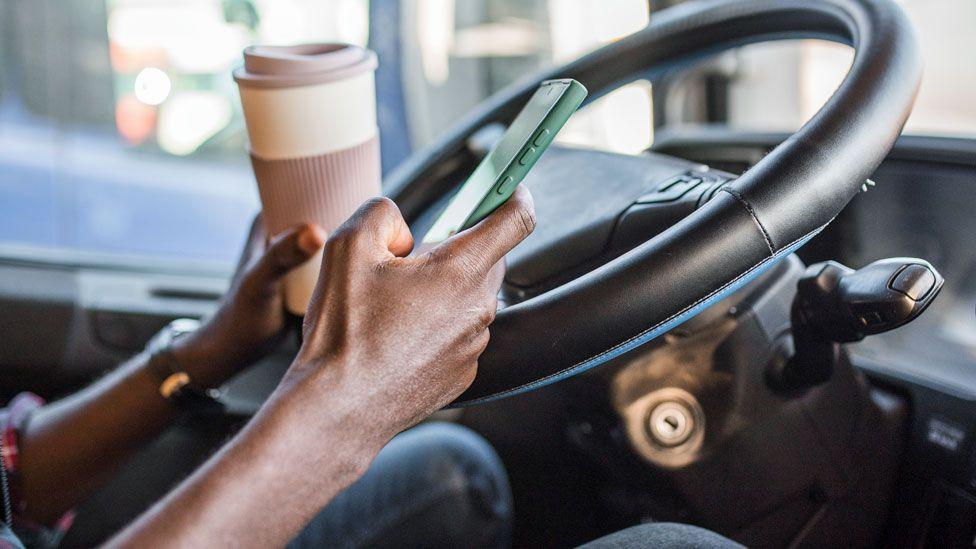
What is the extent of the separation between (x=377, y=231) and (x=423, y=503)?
1.41ft

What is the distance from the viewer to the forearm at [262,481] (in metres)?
0.48

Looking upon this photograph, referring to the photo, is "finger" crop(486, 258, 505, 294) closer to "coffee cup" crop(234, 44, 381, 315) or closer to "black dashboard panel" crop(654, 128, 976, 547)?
"coffee cup" crop(234, 44, 381, 315)

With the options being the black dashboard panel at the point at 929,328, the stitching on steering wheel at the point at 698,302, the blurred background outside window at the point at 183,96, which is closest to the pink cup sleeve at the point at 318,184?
the stitching on steering wheel at the point at 698,302

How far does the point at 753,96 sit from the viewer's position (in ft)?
5.18

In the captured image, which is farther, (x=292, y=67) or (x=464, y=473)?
(x=464, y=473)

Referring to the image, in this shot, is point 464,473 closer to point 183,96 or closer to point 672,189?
point 672,189

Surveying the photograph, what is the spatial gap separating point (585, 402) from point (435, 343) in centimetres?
36

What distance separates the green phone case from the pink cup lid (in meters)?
0.19

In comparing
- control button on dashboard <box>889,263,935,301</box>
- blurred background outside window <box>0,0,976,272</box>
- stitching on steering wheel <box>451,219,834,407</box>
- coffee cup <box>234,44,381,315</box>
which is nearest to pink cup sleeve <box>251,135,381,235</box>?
coffee cup <box>234,44,381,315</box>

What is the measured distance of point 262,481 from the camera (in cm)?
49

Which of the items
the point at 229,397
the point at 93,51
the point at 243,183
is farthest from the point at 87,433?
the point at 243,183

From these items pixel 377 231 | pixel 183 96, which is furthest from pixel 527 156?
pixel 183 96

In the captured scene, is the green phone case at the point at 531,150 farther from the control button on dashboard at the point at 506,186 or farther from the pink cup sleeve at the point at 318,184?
the pink cup sleeve at the point at 318,184

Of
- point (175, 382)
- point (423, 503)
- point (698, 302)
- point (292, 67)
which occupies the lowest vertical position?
point (423, 503)
